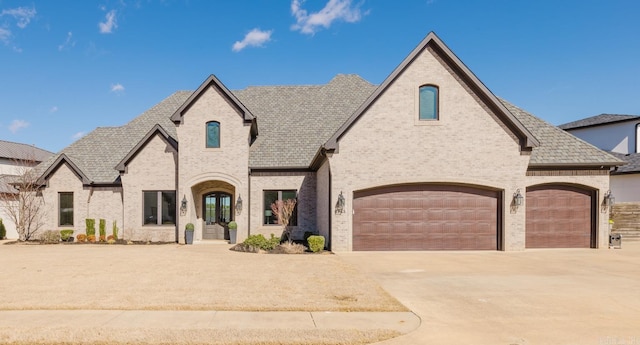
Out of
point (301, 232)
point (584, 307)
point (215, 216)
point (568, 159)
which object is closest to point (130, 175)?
point (215, 216)

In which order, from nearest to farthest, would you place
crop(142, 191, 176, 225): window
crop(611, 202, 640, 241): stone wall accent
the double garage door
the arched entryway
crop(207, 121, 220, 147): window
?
the double garage door
crop(207, 121, 220, 147): window
crop(142, 191, 176, 225): window
the arched entryway
crop(611, 202, 640, 241): stone wall accent

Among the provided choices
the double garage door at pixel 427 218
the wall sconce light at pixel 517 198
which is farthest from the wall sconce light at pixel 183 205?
the wall sconce light at pixel 517 198

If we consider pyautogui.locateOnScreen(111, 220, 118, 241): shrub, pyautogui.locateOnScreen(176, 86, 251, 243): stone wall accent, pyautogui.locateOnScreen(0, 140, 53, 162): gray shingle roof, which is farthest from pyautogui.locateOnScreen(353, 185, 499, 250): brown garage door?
pyautogui.locateOnScreen(0, 140, 53, 162): gray shingle roof

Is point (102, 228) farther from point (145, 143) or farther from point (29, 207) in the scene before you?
point (145, 143)

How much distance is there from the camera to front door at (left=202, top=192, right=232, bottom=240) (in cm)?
2052

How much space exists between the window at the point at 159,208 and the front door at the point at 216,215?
178cm

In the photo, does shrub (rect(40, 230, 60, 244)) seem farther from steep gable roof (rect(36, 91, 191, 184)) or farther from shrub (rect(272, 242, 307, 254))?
shrub (rect(272, 242, 307, 254))

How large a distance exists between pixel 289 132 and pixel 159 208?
8.73 meters


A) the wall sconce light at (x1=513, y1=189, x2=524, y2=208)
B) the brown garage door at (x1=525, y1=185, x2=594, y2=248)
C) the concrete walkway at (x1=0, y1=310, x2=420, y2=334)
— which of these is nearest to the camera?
the concrete walkway at (x1=0, y1=310, x2=420, y2=334)

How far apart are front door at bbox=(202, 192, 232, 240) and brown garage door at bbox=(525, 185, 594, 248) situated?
626 inches

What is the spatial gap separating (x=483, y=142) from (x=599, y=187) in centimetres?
618

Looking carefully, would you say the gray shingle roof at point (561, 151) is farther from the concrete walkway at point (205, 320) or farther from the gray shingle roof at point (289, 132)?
the concrete walkway at point (205, 320)

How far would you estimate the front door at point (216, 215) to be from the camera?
20516 mm

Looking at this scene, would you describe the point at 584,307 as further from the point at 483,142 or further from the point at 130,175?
the point at 130,175
